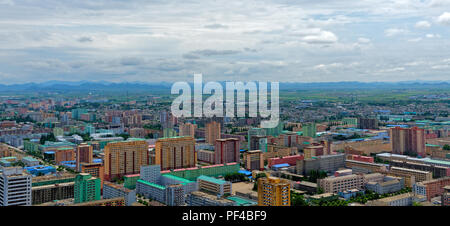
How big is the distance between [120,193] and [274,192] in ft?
8.43

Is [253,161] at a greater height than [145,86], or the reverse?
[145,86]

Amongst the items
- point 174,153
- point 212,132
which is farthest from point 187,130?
point 174,153

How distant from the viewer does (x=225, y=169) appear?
856 centimetres

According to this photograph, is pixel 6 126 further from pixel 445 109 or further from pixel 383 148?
pixel 445 109

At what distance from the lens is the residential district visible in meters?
5.83

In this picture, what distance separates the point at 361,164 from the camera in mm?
8688

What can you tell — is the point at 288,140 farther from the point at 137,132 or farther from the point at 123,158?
the point at 137,132

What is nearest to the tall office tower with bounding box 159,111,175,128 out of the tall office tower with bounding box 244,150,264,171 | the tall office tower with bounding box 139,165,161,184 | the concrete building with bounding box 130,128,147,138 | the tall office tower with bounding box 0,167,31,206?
the concrete building with bounding box 130,128,147,138

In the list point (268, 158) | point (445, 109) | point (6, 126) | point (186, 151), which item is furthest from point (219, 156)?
point (445, 109)

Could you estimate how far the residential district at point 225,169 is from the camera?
583cm

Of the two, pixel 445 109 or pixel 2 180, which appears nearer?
pixel 2 180

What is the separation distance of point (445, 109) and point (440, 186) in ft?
55.2

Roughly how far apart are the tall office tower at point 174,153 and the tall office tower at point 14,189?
11.5 ft

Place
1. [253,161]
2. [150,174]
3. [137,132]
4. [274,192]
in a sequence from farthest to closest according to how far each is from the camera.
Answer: [137,132]
[253,161]
[150,174]
[274,192]
